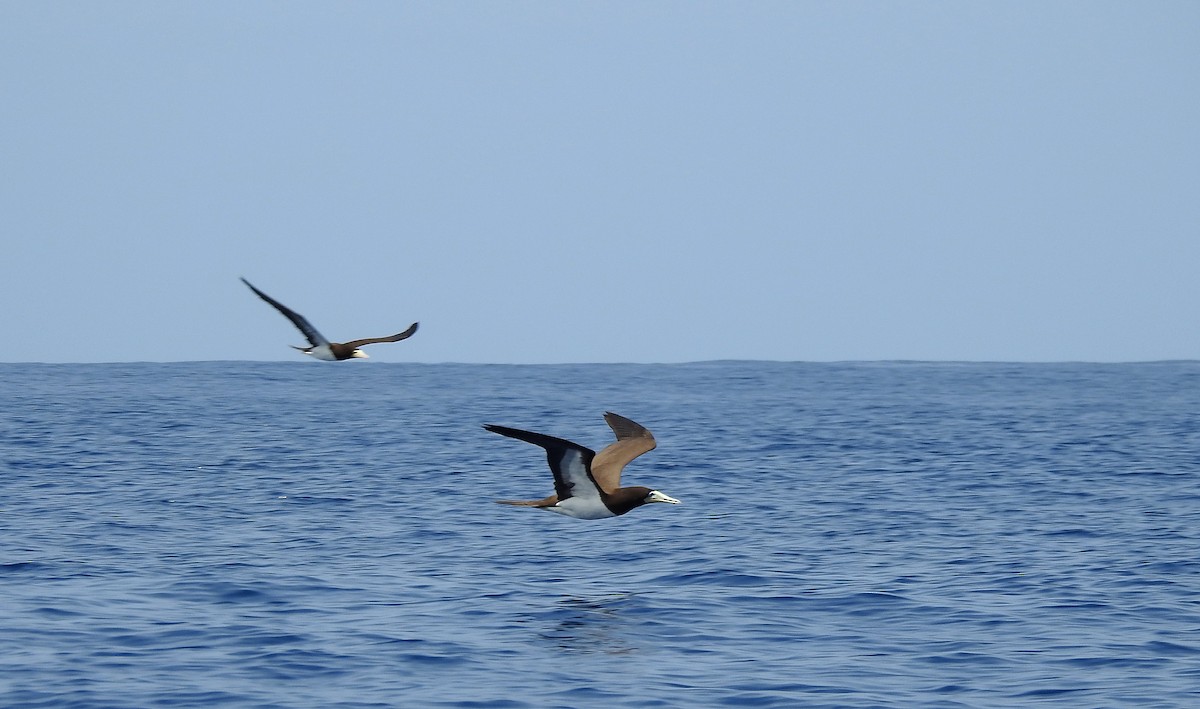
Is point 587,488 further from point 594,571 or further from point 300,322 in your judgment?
point 300,322

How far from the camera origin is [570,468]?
1308cm

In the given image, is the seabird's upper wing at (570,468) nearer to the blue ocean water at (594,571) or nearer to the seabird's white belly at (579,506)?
the seabird's white belly at (579,506)

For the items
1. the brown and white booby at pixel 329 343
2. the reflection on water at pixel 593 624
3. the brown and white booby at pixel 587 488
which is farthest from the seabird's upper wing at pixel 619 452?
the brown and white booby at pixel 329 343

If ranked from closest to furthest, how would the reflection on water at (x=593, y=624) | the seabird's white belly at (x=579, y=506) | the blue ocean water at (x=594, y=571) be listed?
the blue ocean water at (x=594, y=571), the reflection on water at (x=593, y=624), the seabird's white belly at (x=579, y=506)

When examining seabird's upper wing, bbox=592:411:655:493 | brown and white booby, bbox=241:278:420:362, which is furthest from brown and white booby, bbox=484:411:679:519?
brown and white booby, bbox=241:278:420:362

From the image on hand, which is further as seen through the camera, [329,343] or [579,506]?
[329,343]

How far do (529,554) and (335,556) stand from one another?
223 cm

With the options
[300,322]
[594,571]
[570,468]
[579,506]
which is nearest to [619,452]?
[594,571]

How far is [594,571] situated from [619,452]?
4.54 feet

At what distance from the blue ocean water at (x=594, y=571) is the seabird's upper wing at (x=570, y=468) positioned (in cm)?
112

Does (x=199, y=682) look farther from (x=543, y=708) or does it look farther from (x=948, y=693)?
(x=948, y=693)

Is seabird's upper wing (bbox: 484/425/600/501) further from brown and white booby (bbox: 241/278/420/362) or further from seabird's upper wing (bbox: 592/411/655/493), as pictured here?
brown and white booby (bbox: 241/278/420/362)

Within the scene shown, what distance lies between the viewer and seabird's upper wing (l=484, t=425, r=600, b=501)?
12.3 metres

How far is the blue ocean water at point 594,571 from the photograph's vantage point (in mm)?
11031
